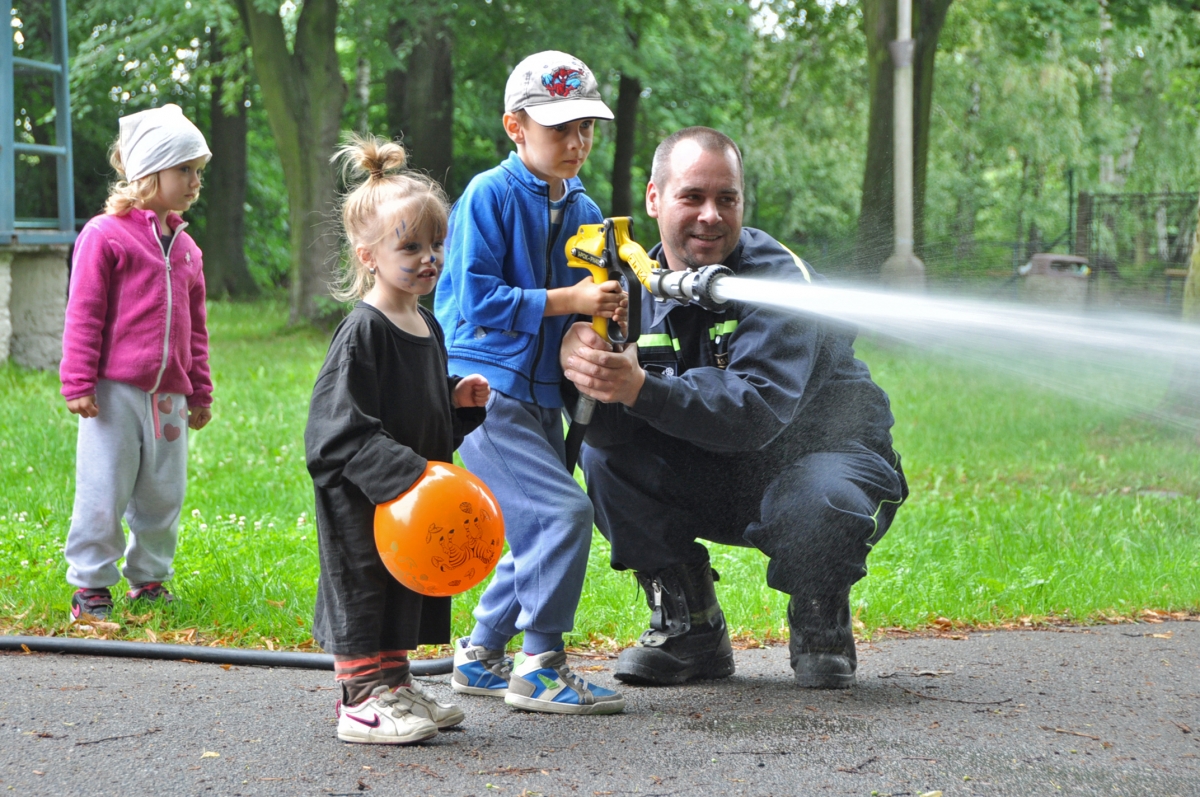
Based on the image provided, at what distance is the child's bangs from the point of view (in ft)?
9.96

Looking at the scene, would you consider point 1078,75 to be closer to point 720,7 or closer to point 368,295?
point 720,7

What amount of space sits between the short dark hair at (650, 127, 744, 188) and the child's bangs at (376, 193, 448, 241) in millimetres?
843

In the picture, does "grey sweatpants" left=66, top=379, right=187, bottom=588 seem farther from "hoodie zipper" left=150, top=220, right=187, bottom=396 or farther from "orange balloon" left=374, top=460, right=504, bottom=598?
"orange balloon" left=374, top=460, right=504, bottom=598

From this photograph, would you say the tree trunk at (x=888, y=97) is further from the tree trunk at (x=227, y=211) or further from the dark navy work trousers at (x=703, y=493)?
the tree trunk at (x=227, y=211)

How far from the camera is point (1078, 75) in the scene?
3231cm

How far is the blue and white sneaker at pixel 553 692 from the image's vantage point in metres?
3.31

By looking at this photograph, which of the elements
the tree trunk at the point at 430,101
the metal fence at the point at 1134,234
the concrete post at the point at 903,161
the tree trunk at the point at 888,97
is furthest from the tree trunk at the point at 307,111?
the metal fence at the point at 1134,234

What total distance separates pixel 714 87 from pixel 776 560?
2115 cm

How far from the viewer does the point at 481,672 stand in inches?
139

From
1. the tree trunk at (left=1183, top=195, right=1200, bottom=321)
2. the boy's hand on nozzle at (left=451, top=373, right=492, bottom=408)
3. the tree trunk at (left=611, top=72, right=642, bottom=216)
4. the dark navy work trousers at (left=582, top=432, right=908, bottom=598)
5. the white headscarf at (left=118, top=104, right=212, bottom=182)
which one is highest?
the tree trunk at (left=611, top=72, right=642, bottom=216)

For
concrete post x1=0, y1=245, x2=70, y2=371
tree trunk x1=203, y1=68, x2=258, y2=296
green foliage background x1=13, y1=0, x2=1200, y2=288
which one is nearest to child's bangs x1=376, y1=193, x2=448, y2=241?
concrete post x1=0, y1=245, x2=70, y2=371

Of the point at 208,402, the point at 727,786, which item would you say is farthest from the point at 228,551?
the point at 727,786

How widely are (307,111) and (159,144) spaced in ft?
38.0

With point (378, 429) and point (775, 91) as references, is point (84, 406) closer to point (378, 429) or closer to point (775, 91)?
point (378, 429)
